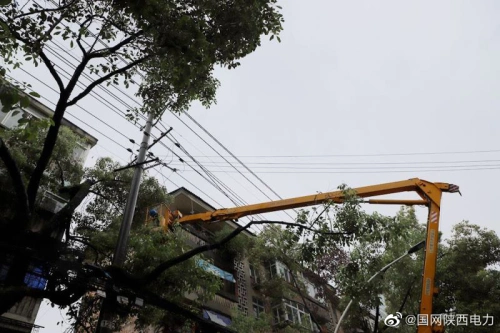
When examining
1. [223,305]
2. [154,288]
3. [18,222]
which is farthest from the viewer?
[223,305]

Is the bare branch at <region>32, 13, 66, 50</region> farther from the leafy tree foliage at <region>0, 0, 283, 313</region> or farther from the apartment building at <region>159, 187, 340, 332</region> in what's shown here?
the apartment building at <region>159, 187, 340, 332</region>

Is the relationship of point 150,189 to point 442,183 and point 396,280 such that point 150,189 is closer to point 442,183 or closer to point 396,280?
point 442,183

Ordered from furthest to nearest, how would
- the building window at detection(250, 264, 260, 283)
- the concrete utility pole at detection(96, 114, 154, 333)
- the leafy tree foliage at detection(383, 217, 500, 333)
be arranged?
the building window at detection(250, 264, 260, 283) < the leafy tree foliage at detection(383, 217, 500, 333) < the concrete utility pole at detection(96, 114, 154, 333)

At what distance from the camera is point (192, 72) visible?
7617 mm

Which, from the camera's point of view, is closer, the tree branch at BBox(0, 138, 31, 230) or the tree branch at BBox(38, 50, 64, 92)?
the tree branch at BBox(0, 138, 31, 230)

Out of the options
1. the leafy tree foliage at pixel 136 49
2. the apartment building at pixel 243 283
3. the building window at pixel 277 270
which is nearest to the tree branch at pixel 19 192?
the leafy tree foliage at pixel 136 49

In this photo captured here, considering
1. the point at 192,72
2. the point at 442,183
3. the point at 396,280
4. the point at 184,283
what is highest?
the point at 442,183

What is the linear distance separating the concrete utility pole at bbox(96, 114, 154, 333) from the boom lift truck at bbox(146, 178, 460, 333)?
9.92ft

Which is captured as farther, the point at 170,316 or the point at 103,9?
the point at 170,316

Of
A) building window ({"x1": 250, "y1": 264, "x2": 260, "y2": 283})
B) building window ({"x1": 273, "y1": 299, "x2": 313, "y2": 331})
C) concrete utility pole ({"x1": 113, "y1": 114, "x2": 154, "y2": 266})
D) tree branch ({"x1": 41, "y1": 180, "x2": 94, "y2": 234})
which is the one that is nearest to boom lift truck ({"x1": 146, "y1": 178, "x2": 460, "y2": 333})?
concrete utility pole ({"x1": 113, "y1": 114, "x2": 154, "y2": 266})

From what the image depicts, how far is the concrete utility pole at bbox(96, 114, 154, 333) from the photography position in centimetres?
746

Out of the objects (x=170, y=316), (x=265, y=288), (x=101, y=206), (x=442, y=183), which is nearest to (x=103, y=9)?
(x=101, y=206)

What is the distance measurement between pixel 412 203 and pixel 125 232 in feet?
31.8

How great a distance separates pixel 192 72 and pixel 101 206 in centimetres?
630
